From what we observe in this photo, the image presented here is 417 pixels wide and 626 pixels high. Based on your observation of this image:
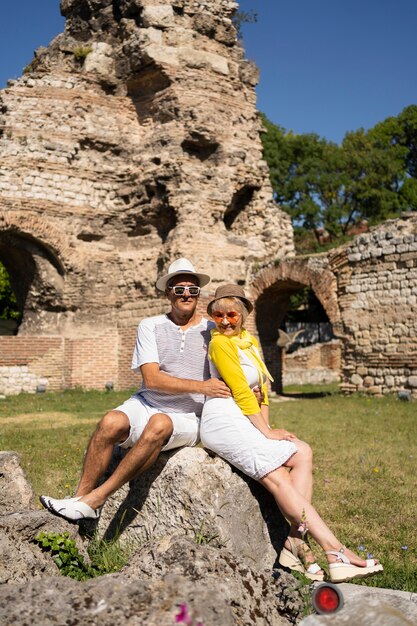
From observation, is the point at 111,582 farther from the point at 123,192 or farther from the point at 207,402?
the point at 123,192

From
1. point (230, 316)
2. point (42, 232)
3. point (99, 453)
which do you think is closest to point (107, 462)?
point (99, 453)

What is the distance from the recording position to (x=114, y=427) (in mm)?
3709

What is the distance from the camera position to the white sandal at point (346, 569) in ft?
10.5

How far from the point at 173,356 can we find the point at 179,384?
12.1 inches

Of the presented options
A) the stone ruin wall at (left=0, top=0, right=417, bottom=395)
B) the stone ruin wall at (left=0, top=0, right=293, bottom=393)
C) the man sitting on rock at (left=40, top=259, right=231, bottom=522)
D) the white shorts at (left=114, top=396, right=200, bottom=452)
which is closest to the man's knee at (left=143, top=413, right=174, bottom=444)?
the man sitting on rock at (left=40, top=259, right=231, bottom=522)

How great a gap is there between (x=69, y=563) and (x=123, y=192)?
1448 cm

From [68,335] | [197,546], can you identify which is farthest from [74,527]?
[68,335]

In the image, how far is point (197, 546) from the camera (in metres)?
2.78

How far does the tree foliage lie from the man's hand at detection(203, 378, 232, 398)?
32768 millimetres

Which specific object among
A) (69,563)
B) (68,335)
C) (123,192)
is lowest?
(69,563)

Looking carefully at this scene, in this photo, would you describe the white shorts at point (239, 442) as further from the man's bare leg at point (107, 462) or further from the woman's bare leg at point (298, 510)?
the man's bare leg at point (107, 462)

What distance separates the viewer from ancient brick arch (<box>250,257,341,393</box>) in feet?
50.0

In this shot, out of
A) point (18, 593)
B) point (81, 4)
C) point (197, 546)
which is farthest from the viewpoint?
point (81, 4)

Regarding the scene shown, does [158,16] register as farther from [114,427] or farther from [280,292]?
[114,427]
